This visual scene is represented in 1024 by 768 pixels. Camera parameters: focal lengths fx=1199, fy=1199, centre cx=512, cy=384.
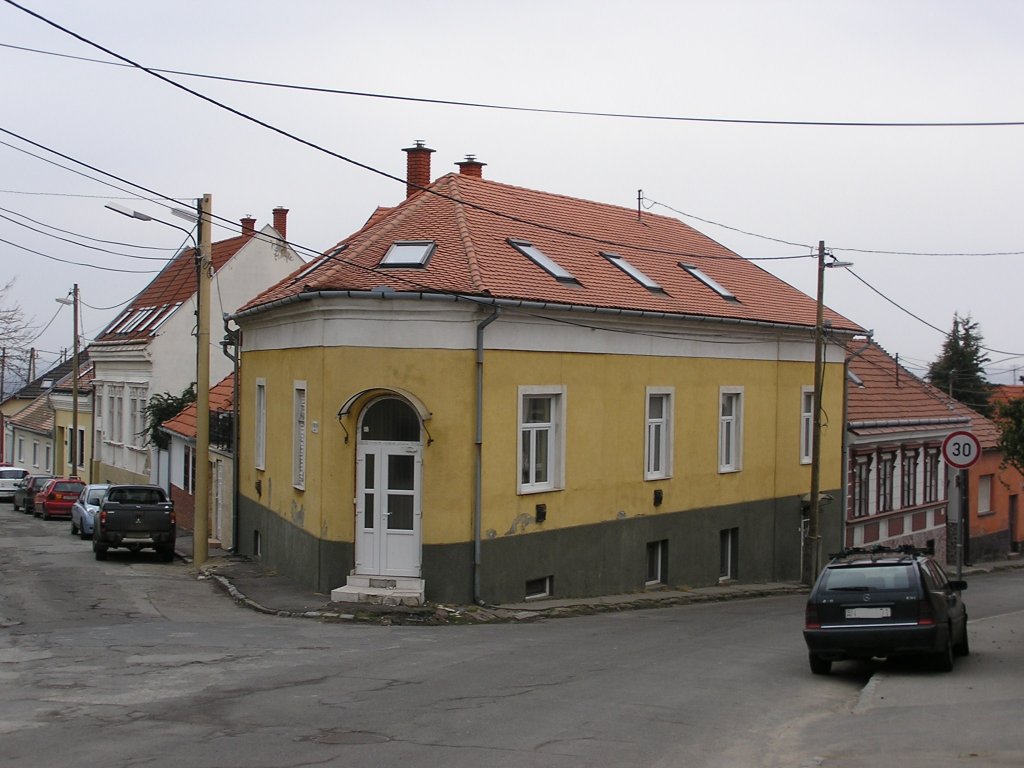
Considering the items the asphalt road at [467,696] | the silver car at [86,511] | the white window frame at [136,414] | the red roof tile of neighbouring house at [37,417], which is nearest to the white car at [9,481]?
the red roof tile of neighbouring house at [37,417]

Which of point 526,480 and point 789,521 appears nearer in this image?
point 526,480

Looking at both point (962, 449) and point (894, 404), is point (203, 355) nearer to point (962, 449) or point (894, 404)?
point (962, 449)

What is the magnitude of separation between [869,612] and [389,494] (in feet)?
27.4

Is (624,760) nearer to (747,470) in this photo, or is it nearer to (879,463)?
(747,470)

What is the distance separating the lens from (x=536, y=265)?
22469 millimetres

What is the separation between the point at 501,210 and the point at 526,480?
6759 mm

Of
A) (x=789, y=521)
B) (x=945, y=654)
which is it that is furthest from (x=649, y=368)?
(x=945, y=654)

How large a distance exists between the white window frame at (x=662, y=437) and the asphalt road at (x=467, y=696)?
539 cm

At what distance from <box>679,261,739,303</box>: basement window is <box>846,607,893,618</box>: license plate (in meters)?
14.7

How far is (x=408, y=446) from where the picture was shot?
1925cm

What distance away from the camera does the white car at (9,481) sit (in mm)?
55031

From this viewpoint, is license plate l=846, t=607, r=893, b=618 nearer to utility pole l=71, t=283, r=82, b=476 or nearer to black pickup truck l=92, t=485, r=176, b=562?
black pickup truck l=92, t=485, r=176, b=562

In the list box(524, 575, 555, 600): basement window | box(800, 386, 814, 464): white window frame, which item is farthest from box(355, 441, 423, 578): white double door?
box(800, 386, 814, 464): white window frame

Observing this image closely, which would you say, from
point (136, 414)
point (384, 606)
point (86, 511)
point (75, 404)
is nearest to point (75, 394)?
point (75, 404)
